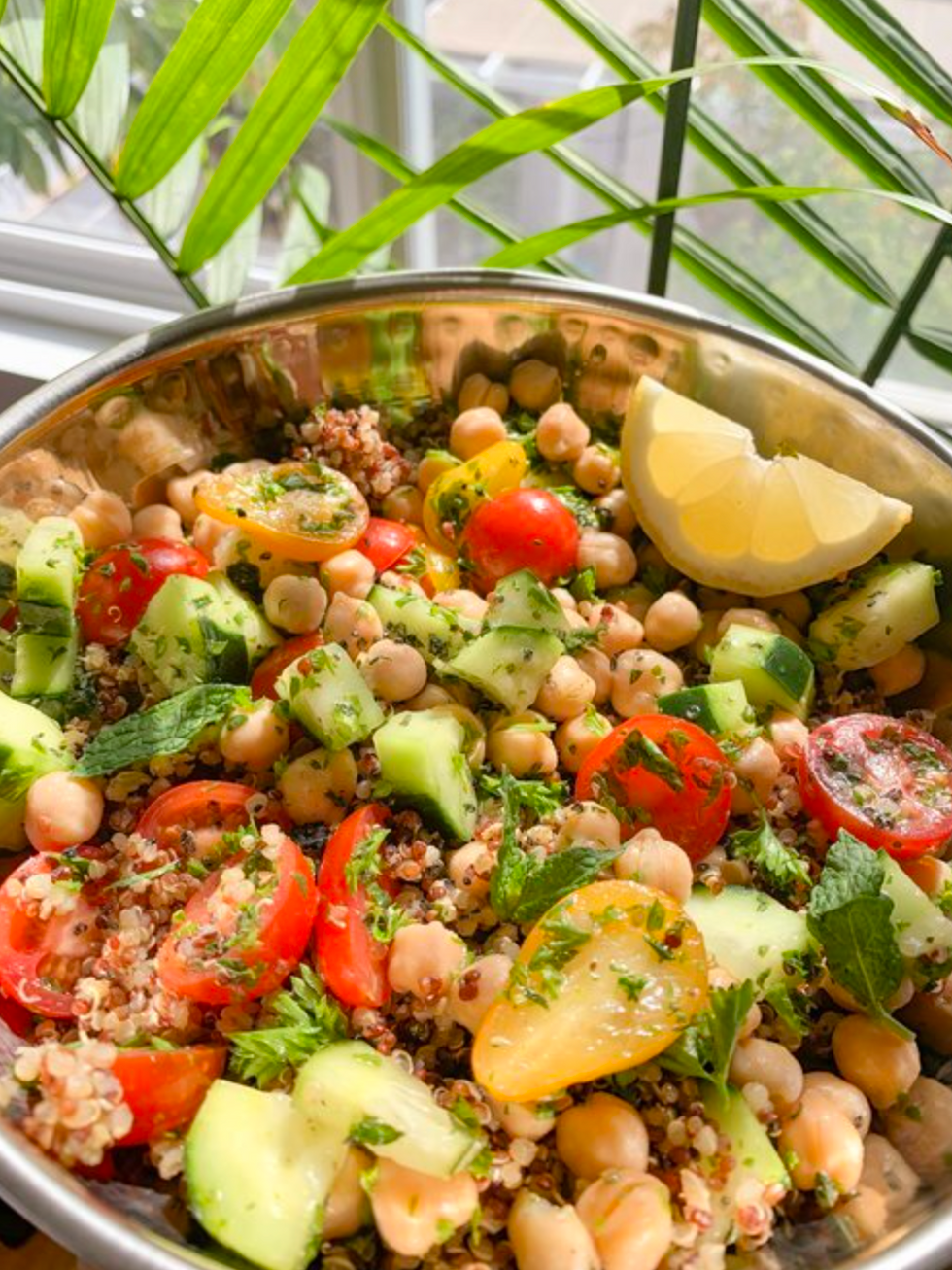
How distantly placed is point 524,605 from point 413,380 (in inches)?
13.7

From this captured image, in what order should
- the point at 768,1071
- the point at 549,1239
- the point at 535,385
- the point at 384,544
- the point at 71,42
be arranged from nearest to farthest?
the point at 549,1239 < the point at 768,1071 < the point at 71,42 < the point at 384,544 < the point at 535,385

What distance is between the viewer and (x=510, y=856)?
97cm

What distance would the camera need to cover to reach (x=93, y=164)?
1.26 meters

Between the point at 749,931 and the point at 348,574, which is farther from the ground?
the point at 348,574

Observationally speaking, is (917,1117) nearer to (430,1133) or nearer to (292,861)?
(430,1133)

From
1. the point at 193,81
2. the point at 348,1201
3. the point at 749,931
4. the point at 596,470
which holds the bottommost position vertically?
the point at 348,1201

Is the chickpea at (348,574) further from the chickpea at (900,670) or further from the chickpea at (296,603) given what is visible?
the chickpea at (900,670)

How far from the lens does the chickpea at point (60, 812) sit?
1005 millimetres

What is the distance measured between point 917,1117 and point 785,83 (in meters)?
0.98

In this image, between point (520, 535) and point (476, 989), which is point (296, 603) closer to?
point (520, 535)

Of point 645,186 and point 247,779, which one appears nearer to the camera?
point 247,779

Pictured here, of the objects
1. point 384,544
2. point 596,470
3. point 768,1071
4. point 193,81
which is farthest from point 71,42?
point 768,1071

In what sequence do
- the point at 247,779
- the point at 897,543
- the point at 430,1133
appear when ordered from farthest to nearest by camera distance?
1. the point at 897,543
2. the point at 247,779
3. the point at 430,1133

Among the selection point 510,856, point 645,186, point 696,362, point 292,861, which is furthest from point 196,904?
point 645,186
